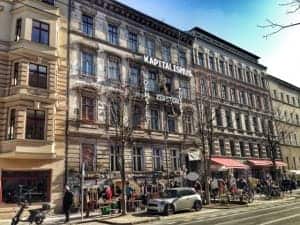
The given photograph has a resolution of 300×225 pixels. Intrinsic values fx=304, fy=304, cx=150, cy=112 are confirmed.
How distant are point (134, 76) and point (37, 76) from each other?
10.0 meters

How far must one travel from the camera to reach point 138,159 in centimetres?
2686

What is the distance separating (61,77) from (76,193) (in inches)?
349

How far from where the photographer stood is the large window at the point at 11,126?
20.0 metres

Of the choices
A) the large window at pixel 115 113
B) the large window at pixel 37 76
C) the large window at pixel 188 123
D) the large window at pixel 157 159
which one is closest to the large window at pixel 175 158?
the large window at pixel 157 159

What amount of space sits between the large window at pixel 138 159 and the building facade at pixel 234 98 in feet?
33.7

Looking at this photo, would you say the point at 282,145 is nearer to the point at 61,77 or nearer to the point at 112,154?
the point at 112,154

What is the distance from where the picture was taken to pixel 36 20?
2225 centimetres

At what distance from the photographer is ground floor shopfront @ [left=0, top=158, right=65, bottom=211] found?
19.5m

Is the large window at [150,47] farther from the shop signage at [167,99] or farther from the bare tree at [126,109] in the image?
the bare tree at [126,109]

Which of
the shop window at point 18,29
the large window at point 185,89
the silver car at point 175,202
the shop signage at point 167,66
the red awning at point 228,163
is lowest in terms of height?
the silver car at point 175,202

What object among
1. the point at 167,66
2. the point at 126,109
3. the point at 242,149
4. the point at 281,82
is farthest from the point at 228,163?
the point at 281,82

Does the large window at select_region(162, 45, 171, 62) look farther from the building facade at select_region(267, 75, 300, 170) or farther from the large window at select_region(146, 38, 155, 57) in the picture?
the building facade at select_region(267, 75, 300, 170)

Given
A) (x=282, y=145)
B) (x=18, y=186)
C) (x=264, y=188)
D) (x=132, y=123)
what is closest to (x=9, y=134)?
(x=18, y=186)

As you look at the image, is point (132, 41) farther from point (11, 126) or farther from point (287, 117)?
point (287, 117)
